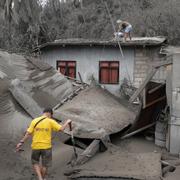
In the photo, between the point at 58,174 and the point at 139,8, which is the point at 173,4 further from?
the point at 58,174

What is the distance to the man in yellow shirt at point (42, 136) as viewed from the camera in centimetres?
765

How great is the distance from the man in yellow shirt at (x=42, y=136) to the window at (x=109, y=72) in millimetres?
14455

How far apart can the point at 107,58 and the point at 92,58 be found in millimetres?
883

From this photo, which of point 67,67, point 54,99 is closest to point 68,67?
point 67,67

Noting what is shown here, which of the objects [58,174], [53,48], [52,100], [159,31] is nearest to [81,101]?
[52,100]

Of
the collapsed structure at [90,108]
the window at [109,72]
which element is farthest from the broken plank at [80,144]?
the window at [109,72]

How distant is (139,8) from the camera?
1344 inches

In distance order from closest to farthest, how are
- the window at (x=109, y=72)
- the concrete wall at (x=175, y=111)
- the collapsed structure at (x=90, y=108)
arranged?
the collapsed structure at (x=90, y=108), the concrete wall at (x=175, y=111), the window at (x=109, y=72)

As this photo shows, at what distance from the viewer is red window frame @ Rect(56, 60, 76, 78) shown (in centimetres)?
2314

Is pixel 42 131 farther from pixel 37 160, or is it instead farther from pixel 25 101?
pixel 25 101

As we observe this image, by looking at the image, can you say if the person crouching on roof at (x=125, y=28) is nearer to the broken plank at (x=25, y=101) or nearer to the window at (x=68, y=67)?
the window at (x=68, y=67)

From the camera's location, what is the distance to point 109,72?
2228 centimetres

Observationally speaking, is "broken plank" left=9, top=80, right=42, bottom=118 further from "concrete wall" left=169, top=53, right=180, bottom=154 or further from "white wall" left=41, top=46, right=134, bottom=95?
"white wall" left=41, top=46, right=134, bottom=95

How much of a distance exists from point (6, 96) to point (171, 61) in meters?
4.89
